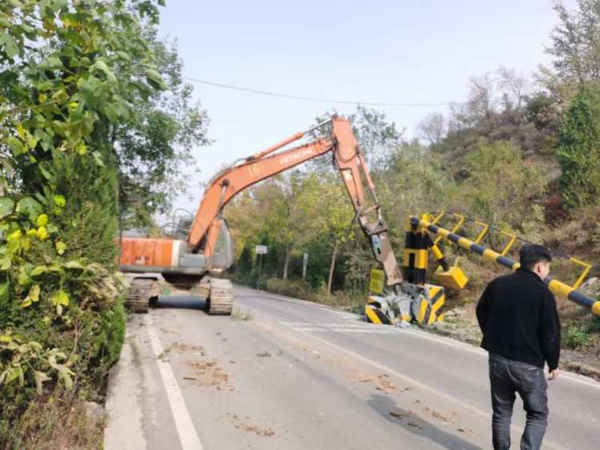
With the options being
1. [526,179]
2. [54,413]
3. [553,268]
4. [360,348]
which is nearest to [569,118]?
[526,179]

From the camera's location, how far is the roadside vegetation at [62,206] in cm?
355

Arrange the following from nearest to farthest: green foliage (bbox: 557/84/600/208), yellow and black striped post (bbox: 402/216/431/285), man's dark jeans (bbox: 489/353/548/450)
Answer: man's dark jeans (bbox: 489/353/548/450) → yellow and black striped post (bbox: 402/216/431/285) → green foliage (bbox: 557/84/600/208)

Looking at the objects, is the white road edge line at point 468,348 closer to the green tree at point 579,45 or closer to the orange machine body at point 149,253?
the orange machine body at point 149,253

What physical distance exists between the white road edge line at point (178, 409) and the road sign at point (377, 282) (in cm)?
895

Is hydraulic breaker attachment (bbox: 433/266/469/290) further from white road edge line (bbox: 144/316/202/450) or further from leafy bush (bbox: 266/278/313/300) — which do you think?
leafy bush (bbox: 266/278/313/300)

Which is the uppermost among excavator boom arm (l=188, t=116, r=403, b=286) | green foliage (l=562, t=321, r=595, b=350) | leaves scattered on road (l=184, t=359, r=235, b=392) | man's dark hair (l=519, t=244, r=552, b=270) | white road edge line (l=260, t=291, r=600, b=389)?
excavator boom arm (l=188, t=116, r=403, b=286)

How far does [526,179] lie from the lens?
2150 cm

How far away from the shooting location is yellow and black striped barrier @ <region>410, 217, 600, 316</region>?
10727mm

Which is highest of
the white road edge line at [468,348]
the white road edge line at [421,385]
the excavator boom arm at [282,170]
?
the excavator boom arm at [282,170]

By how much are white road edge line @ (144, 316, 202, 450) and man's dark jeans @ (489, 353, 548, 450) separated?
264cm

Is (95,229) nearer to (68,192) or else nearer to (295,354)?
(68,192)

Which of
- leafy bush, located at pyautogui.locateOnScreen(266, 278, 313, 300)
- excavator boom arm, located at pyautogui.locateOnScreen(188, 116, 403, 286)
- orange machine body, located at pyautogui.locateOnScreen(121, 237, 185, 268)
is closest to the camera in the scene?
orange machine body, located at pyautogui.locateOnScreen(121, 237, 185, 268)

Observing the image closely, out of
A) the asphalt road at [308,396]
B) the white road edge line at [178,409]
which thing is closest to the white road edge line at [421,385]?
the asphalt road at [308,396]

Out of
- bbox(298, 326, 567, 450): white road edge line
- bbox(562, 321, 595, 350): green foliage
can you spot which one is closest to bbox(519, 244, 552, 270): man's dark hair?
bbox(298, 326, 567, 450): white road edge line
